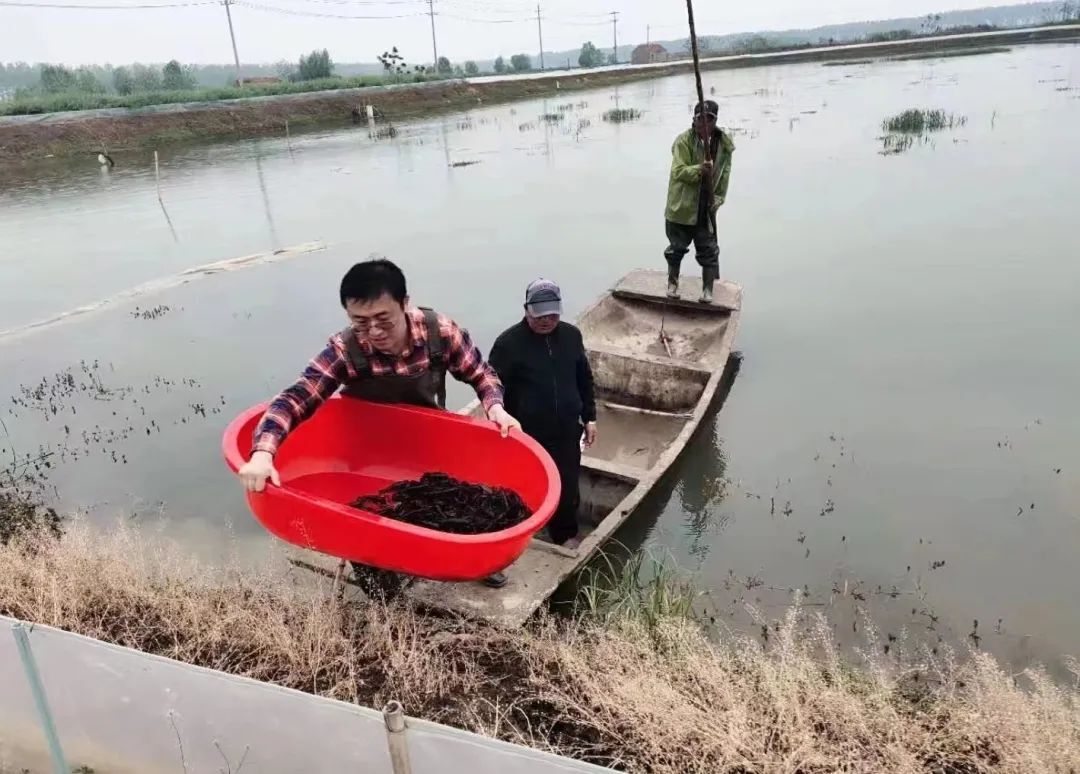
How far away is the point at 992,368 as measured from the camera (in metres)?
6.46

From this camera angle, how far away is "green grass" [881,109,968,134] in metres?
17.8

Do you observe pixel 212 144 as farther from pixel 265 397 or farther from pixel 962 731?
pixel 962 731

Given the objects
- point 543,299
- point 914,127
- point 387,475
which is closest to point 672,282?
point 543,299

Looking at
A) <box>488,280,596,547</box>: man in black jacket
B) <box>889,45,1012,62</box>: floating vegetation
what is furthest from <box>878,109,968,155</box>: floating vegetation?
<box>889,45,1012,62</box>: floating vegetation

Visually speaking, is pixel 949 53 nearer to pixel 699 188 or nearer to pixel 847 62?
pixel 847 62

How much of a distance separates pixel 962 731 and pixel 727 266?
767 cm

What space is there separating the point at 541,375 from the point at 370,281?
3.52 feet

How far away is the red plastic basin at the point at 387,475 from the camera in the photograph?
257 centimetres

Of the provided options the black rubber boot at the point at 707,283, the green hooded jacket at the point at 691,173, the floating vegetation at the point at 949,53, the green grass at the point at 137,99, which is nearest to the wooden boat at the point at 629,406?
the black rubber boot at the point at 707,283

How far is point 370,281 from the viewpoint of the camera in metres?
2.70

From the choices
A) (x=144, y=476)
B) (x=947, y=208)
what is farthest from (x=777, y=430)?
(x=947, y=208)

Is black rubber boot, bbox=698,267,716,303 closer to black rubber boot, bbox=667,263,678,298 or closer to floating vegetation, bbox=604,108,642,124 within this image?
black rubber boot, bbox=667,263,678,298

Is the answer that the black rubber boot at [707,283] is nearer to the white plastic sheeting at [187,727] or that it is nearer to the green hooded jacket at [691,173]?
the green hooded jacket at [691,173]

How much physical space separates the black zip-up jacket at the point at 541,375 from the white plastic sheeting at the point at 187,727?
1.79 metres
